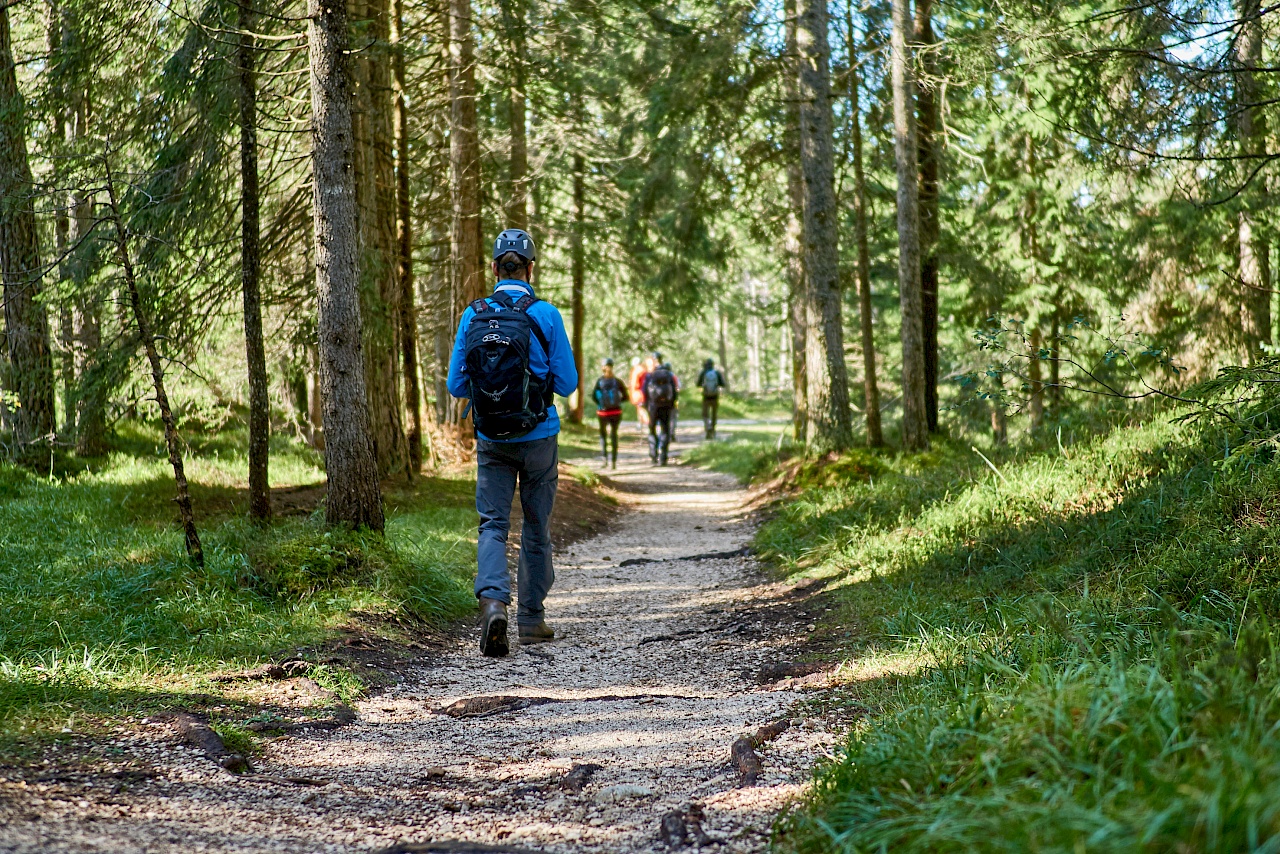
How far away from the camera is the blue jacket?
5.84m

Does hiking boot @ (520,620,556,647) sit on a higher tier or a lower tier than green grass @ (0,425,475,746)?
lower

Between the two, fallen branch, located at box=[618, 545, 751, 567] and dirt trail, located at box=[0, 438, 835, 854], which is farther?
fallen branch, located at box=[618, 545, 751, 567]

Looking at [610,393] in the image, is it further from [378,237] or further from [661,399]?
[378,237]

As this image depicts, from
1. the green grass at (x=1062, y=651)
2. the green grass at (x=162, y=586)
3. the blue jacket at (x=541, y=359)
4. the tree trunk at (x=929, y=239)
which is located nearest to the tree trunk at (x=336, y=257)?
the green grass at (x=162, y=586)

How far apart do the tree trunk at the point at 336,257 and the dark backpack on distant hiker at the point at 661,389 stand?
12.5m

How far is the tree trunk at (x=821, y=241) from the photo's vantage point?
12.3 meters

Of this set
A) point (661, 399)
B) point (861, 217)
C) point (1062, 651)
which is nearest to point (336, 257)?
point (1062, 651)

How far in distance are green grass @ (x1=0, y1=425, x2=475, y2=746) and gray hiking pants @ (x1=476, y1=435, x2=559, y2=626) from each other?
916 millimetres

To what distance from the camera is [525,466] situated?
19.8 ft

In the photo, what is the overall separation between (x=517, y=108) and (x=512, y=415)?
13.3 meters

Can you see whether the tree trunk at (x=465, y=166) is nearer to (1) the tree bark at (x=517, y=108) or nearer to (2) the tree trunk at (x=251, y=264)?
(1) the tree bark at (x=517, y=108)

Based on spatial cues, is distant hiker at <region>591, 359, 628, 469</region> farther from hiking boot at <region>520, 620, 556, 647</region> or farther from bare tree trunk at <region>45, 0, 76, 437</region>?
hiking boot at <region>520, 620, 556, 647</region>

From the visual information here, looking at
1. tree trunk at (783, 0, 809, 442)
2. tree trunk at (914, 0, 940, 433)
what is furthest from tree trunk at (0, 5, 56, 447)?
tree trunk at (914, 0, 940, 433)

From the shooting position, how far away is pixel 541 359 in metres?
5.86
